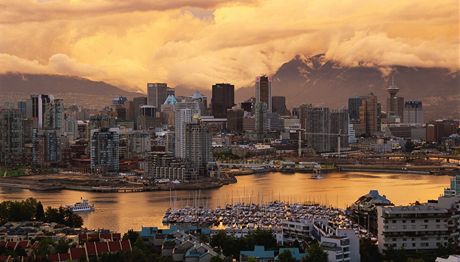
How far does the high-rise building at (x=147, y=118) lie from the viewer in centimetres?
3298

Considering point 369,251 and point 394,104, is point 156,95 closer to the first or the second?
point 394,104

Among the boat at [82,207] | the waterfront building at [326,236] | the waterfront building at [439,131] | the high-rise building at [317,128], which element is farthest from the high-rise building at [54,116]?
the waterfront building at [326,236]

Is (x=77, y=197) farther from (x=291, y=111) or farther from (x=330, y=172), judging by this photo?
(x=291, y=111)

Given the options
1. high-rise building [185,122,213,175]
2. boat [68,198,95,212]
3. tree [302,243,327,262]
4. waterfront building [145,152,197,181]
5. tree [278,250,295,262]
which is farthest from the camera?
high-rise building [185,122,213,175]

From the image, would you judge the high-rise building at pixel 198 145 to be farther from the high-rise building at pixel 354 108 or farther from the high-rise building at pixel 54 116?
the high-rise building at pixel 354 108

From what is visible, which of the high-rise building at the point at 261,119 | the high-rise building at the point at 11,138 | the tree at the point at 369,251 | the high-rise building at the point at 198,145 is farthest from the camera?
the high-rise building at the point at 261,119

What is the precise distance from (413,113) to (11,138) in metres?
24.8

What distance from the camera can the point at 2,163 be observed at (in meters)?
20.6

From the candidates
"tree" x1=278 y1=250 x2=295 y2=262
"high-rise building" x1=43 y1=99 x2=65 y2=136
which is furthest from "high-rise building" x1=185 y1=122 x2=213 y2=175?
"tree" x1=278 y1=250 x2=295 y2=262

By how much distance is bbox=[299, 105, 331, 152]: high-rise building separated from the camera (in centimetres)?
2823

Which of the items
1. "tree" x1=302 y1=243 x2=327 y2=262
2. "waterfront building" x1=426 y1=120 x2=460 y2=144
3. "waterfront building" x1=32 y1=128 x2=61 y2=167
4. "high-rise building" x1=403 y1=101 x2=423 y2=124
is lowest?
"tree" x1=302 y1=243 x2=327 y2=262

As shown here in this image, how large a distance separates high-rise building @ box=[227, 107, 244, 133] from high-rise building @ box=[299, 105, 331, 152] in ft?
17.1

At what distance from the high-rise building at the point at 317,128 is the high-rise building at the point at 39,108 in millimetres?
8717

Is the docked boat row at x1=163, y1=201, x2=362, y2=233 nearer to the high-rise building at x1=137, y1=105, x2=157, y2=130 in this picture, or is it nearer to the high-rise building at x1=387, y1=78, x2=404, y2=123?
the high-rise building at x1=137, y1=105, x2=157, y2=130
